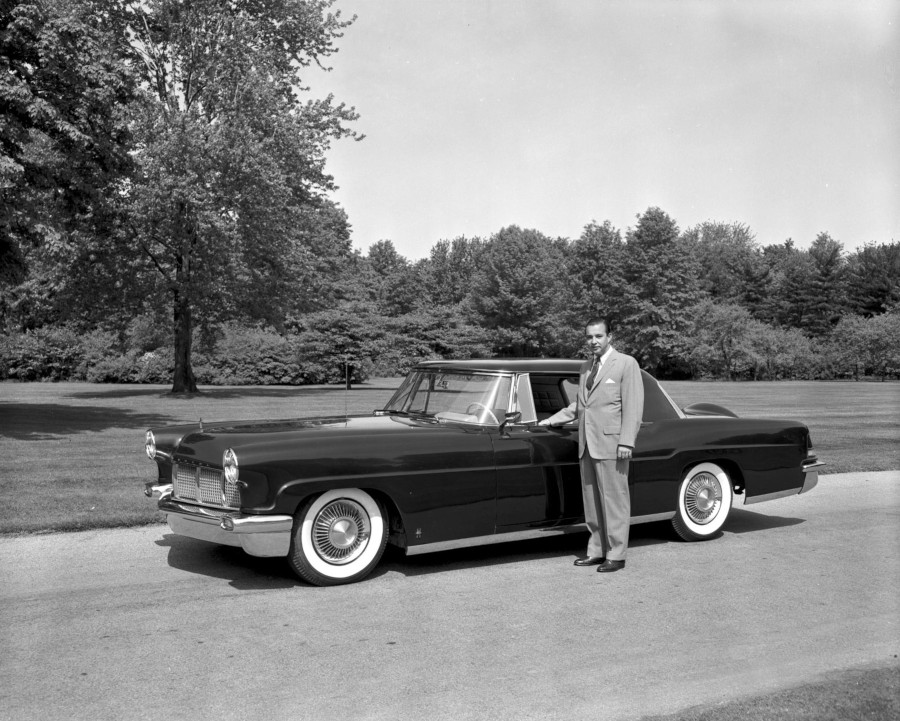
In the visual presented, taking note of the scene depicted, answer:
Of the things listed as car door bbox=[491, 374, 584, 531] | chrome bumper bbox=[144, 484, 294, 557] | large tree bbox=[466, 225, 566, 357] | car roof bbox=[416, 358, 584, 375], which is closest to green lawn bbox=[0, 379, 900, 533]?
chrome bumper bbox=[144, 484, 294, 557]

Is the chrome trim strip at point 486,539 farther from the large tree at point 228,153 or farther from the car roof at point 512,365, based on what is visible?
the large tree at point 228,153

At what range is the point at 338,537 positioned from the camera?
6168 mm

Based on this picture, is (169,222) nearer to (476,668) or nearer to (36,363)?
(36,363)

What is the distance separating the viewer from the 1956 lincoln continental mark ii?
6.01 m

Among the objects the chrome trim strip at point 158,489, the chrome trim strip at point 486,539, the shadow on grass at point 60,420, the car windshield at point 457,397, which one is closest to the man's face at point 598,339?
the car windshield at point 457,397

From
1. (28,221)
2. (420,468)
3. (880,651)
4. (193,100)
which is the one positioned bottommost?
(880,651)

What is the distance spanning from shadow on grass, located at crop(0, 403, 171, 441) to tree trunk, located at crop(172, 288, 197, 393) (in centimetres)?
710

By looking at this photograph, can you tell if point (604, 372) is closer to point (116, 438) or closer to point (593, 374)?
point (593, 374)

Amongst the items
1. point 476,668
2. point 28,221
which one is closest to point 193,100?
point 28,221

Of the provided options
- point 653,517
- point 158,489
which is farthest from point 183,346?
point 653,517

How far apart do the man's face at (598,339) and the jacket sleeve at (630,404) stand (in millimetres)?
220

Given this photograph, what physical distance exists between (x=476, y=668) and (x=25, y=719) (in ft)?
6.66

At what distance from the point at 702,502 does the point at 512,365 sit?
2.08m

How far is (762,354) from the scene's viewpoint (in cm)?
5950
